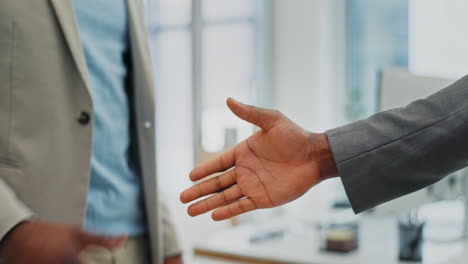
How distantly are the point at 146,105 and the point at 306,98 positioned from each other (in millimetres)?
3547

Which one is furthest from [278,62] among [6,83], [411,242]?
[6,83]

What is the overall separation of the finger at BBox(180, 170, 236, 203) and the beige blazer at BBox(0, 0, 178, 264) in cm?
21

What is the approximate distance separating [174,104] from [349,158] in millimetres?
3988

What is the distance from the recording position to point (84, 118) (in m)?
1.10

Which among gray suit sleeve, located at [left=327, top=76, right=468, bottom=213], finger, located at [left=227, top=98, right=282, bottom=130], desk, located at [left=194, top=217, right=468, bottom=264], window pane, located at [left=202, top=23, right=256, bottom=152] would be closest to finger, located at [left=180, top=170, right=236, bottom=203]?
finger, located at [left=227, top=98, right=282, bottom=130]

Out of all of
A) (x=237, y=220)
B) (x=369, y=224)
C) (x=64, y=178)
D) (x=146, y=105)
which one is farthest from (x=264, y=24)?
(x=64, y=178)

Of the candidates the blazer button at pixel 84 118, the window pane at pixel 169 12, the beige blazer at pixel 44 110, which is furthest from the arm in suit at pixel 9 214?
the window pane at pixel 169 12

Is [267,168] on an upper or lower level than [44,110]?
lower

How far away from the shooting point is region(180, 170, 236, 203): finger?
3.58 feet

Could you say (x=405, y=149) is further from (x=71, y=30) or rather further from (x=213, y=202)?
(x=71, y=30)

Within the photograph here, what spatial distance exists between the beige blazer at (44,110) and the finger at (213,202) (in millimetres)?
233

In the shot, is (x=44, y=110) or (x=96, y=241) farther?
(x=44, y=110)

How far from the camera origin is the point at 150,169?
4.31 ft

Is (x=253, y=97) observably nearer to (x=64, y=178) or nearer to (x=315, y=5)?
(x=315, y=5)
